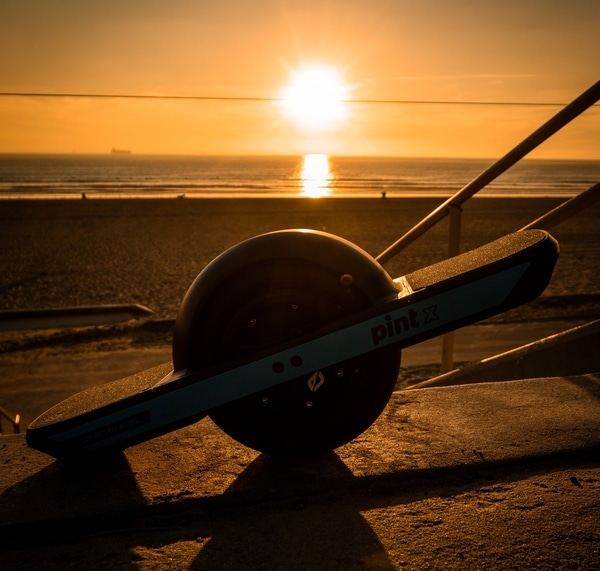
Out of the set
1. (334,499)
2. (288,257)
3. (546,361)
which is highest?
(288,257)

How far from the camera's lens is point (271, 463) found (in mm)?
2572

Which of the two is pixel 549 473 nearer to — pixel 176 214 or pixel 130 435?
pixel 130 435

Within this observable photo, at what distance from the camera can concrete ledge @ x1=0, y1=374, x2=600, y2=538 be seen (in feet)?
7.52

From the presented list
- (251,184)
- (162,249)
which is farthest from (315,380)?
(251,184)

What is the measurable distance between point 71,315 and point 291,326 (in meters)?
7.21

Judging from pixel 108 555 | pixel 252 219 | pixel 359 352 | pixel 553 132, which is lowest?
pixel 108 555

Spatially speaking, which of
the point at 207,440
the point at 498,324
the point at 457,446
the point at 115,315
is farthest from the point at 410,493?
the point at 115,315

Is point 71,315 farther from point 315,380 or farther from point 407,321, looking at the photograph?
point 407,321

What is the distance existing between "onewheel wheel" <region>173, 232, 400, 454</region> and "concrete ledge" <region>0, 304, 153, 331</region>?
650 centimetres

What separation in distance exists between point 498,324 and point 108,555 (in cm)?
651

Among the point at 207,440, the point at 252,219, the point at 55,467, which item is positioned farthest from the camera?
the point at 252,219

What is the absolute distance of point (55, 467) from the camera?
2.59m

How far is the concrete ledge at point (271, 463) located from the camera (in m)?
2.29

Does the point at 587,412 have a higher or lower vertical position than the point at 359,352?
lower
